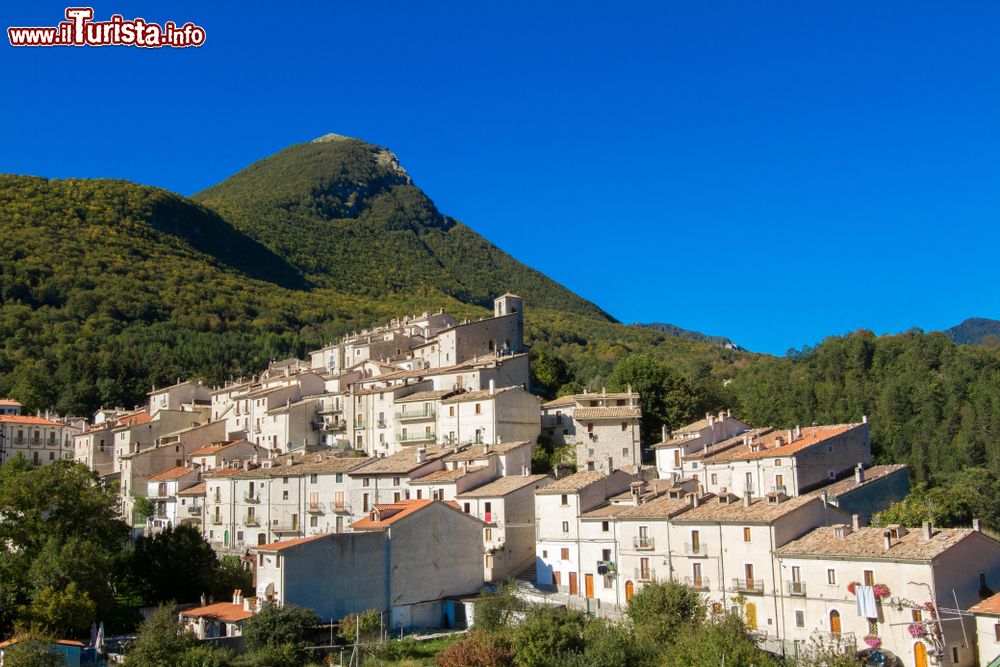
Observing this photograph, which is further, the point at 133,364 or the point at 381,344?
the point at 133,364

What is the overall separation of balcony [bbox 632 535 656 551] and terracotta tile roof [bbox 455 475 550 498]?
736 cm

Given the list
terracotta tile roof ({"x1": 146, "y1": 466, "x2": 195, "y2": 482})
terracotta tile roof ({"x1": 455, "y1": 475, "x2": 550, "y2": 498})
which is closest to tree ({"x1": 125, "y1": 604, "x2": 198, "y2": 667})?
terracotta tile roof ({"x1": 455, "y1": 475, "x2": 550, "y2": 498})

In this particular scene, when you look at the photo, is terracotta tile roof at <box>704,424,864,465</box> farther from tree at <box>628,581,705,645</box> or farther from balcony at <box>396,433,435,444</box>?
balcony at <box>396,433,435,444</box>

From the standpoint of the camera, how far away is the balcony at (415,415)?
65688 millimetres

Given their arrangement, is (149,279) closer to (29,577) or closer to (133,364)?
(133,364)

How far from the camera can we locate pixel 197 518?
6550cm

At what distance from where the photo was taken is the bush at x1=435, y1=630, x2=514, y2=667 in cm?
3934

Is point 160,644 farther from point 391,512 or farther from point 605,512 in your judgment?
point 605,512

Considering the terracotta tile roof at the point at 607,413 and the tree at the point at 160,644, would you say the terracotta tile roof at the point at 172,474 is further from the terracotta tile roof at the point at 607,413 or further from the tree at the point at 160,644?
the tree at the point at 160,644

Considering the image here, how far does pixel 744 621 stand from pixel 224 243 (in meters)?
149

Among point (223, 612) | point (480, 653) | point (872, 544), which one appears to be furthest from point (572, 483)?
point (223, 612)

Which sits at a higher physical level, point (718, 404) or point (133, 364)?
point (133, 364)

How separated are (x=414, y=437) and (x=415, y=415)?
1.41 meters

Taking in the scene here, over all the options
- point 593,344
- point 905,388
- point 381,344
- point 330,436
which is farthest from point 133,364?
point 905,388
